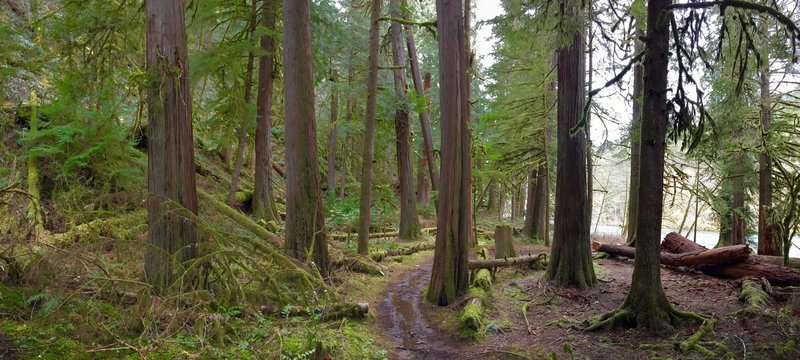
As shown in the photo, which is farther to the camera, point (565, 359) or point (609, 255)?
point (609, 255)

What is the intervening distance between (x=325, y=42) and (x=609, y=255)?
10.0 m

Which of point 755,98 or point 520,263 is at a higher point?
point 755,98

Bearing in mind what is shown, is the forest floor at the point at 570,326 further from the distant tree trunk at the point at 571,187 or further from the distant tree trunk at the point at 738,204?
the distant tree trunk at the point at 738,204

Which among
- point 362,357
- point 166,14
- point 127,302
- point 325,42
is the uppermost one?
point 325,42

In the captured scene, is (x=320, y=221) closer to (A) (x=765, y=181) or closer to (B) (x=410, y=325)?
(B) (x=410, y=325)

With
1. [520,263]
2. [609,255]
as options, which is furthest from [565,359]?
[609,255]

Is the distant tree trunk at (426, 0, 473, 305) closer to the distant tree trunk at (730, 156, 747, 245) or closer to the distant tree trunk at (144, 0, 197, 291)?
the distant tree trunk at (144, 0, 197, 291)

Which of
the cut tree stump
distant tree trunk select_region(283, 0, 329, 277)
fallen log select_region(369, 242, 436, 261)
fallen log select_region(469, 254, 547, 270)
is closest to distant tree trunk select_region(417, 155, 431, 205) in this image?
fallen log select_region(369, 242, 436, 261)

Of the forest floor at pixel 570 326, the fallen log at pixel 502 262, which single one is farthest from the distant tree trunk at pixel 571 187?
the fallen log at pixel 502 262

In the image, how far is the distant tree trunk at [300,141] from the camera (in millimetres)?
8078

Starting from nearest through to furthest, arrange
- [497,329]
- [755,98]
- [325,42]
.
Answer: [497,329]
[755,98]
[325,42]

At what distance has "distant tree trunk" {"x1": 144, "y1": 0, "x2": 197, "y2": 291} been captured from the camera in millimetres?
5531

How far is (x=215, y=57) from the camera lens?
1006cm

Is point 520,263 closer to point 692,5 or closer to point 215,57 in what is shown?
point 692,5
